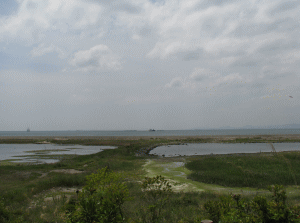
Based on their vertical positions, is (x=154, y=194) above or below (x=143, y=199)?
above

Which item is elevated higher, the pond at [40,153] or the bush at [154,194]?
the bush at [154,194]

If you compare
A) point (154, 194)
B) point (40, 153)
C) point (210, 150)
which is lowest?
point (210, 150)

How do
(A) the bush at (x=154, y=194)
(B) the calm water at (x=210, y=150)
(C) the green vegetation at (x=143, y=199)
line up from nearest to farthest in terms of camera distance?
(C) the green vegetation at (x=143, y=199) → (A) the bush at (x=154, y=194) → (B) the calm water at (x=210, y=150)

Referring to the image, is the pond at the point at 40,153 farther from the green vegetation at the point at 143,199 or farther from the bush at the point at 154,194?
the bush at the point at 154,194

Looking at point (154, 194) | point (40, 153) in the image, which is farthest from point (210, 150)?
point (154, 194)

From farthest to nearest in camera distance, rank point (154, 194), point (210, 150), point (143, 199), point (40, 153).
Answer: point (210, 150), point (40, 153), point (143, 199), point (154, 194)

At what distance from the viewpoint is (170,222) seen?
600cm

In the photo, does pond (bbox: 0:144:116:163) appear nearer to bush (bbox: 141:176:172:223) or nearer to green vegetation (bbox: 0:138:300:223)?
green vegetation (bbox: 0:138:300:223)

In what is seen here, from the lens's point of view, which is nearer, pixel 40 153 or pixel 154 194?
pixel 154 194

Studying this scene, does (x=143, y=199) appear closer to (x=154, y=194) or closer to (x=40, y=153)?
(x=154, y=194)

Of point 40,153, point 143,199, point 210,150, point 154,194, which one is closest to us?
point 154,194

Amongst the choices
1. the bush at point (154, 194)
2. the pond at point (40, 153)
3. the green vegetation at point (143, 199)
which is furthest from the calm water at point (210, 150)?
the bush at point (154, 194)

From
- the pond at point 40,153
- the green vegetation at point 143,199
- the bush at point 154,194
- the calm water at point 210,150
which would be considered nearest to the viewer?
the green vegetation at point 143,199

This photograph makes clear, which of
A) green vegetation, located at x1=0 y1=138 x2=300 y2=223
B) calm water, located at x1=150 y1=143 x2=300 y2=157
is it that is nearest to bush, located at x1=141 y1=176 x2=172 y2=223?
green vegetation, located at x1=0 y1=138 x2=300 y2=223
